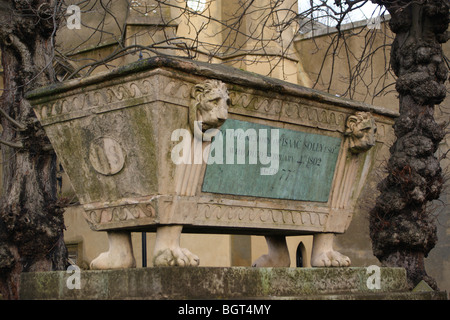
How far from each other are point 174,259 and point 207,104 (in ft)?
3.76

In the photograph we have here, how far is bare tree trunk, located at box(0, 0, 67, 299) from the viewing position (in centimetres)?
855

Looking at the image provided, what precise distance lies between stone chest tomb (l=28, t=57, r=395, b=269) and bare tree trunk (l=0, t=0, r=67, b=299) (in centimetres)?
248

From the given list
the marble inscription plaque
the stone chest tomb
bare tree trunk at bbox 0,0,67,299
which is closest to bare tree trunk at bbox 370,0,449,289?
the stone chest tomb

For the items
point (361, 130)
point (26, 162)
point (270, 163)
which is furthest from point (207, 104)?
point (26, 162)

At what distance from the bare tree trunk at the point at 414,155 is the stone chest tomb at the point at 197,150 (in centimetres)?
194

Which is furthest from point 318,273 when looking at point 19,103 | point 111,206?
point 19,103

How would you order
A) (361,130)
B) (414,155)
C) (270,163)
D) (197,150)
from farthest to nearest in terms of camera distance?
(414,155) → (361,130) → (270,163) → (197,150)

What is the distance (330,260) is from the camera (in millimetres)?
6953

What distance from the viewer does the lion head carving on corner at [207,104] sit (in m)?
5.71

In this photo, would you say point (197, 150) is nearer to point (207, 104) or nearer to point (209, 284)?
point (207, 104)

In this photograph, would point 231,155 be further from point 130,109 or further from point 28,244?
point 28,244

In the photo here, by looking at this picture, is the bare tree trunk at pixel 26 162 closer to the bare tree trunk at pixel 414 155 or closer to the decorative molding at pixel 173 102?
the decorative molding at pixel 173 102

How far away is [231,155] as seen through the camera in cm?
621

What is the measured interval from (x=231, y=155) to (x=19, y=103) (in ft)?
12.3
